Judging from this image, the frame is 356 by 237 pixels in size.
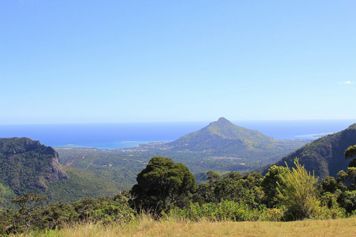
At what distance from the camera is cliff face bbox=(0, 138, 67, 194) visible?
127812mm

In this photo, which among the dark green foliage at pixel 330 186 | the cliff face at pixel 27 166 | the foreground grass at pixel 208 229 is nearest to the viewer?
the foreground grass at pixel 208 229

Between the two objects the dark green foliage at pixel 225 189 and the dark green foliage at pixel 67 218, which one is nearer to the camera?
the dark green foliage at pixel 67 218

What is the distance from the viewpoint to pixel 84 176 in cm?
14238

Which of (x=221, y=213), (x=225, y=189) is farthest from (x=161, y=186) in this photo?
(x=221, y=213)

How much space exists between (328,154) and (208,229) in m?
98.6

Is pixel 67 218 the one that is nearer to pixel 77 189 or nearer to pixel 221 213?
pixel 221 213

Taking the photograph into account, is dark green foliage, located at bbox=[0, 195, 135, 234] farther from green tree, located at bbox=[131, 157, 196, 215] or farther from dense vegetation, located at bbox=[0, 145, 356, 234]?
green tree, located at bbox=[131, 157, 196, 215]

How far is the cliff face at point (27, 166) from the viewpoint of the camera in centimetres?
12781

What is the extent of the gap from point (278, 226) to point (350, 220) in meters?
1.93

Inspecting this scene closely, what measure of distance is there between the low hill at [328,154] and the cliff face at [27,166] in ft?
239

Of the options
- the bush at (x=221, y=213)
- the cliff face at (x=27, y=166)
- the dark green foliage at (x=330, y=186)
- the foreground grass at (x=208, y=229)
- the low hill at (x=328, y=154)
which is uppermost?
the foreground grass at (x=208, y=229)

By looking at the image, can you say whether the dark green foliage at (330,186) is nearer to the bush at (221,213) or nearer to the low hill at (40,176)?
the bush at (221,213)

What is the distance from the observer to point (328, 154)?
10012 centimetres

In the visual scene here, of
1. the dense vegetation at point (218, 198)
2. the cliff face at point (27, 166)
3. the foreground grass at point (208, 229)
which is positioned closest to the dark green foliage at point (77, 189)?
the cliff face at point (27, 166)
